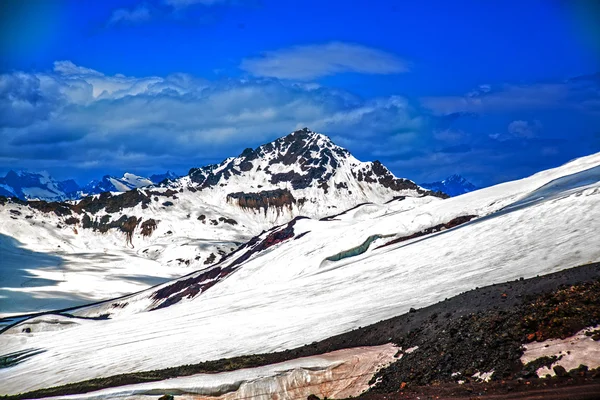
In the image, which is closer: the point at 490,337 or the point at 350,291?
the point at 490,337

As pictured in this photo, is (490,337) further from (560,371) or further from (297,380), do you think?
(297,380)

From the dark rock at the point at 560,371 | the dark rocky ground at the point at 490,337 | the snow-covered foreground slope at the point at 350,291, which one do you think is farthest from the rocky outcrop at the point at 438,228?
the dark rock at the point at 560,371

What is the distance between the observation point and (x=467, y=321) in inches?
1054

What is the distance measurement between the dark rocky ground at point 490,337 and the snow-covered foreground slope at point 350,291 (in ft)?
31.4

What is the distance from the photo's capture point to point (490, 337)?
24.2m

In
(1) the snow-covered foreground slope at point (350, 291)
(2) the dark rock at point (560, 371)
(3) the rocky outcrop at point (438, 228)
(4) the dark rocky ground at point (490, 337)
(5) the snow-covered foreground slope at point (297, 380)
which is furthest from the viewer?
(3) the rocky outcrop at point (438, 228)

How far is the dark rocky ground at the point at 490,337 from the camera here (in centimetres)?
2002

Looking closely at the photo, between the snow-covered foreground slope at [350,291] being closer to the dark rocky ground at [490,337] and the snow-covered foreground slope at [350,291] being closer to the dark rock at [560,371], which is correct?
the dark rocky ground at [490,337]

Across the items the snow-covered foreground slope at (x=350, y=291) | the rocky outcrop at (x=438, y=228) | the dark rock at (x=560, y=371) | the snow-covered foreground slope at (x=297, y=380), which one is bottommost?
the dark rock at (x=560, y=371)

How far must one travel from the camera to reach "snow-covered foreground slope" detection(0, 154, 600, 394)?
142 ft

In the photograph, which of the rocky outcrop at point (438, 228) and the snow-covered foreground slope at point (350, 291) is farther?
the rocky outcrop at point (438, 228)

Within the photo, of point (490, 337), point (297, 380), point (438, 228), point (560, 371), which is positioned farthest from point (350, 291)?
point (560, 371)

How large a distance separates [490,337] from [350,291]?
31682mm

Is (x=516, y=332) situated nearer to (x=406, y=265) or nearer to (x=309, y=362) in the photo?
(x=309, y=362)
